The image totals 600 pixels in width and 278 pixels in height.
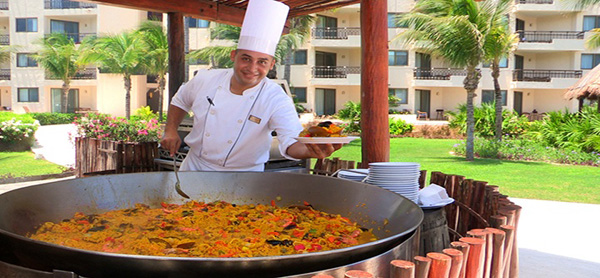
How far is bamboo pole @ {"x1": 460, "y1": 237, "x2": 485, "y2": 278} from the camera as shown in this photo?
166cm

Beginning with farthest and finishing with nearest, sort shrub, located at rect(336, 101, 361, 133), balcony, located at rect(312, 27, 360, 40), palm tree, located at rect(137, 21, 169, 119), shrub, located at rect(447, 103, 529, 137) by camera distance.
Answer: balcony, located at rect(312, 27, 360, 40)
shrub, located at rect(336, 101, 361, 133)
palm tree, located at rect(137, 21, 169, 119)
shrub, located at rect(447, 103, 529, 137)

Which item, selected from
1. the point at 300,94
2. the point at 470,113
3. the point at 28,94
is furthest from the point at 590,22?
the point at 28,94

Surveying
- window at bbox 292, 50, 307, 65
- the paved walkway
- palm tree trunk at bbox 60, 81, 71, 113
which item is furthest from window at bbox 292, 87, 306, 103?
palm tree trunk at bbox 60, 81, 71, 113

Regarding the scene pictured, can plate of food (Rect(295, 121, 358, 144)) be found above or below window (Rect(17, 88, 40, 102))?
below

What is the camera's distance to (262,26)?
8.50ft

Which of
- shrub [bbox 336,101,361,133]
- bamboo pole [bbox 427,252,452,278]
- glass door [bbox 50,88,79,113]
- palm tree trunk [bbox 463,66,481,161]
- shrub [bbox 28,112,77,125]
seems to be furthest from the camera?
glass door [bbox 50,88,79,113]

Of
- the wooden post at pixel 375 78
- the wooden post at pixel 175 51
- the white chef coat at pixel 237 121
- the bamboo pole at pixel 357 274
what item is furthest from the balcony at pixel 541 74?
the bamboo pole at pixel 357 274

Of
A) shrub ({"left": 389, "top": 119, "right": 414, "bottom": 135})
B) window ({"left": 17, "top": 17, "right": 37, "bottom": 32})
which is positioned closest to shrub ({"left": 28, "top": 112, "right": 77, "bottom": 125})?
window ({"left": 17, "top": 17, "right": 37, "bottom": 32})

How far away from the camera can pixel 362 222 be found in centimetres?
211

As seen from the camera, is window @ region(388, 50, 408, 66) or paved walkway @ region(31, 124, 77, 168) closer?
paved walkway @ region(31, 124, 77, 168)

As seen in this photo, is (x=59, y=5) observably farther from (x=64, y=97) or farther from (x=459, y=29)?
(x=459, y=29)

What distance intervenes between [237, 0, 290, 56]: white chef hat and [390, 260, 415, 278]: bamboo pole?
4.41 ft

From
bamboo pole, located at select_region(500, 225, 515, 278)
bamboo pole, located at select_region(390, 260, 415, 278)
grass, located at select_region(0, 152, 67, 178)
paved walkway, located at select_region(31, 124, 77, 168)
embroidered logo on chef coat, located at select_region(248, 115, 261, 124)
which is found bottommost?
grass, located at select_region(0, 152, 67, 178)

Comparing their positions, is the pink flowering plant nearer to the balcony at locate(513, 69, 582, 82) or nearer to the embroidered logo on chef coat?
the embroidered logo on chef coat
